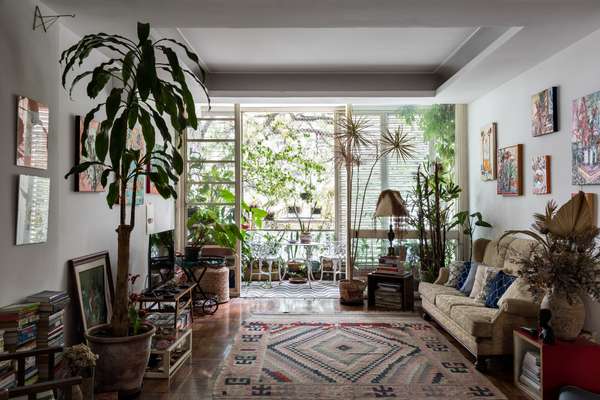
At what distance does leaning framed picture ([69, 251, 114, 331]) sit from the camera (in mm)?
3305

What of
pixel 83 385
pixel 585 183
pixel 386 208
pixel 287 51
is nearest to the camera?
pixel 83 385

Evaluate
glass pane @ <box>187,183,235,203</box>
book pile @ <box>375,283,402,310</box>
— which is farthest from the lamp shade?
glass pane @ <box>187,183,235,203</box>

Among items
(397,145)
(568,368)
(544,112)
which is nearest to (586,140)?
(544,112)

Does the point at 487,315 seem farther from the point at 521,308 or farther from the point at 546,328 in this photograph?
the point at 546,328

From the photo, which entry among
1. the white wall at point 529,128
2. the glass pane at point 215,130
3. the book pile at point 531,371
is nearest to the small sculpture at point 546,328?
the book pile at point 531,371

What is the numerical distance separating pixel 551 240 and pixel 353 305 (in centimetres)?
297

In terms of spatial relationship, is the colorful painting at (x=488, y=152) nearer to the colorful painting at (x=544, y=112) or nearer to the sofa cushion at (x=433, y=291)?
the colorful painting at (x=544, y=112)

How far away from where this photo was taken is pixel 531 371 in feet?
9.91

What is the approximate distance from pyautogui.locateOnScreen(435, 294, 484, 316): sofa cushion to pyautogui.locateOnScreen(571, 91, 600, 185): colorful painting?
1356 mm

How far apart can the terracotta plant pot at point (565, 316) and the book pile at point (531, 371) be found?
8.9 inches

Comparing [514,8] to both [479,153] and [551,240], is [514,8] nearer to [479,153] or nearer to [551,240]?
[551,240]

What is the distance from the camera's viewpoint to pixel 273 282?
283 inches

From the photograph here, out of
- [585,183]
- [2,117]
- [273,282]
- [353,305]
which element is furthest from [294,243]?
[2,117]

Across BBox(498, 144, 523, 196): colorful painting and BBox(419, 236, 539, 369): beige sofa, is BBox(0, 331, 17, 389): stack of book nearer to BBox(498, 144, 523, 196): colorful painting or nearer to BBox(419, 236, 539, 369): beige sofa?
BBox(419, 236, 539, 369): beige sofa
